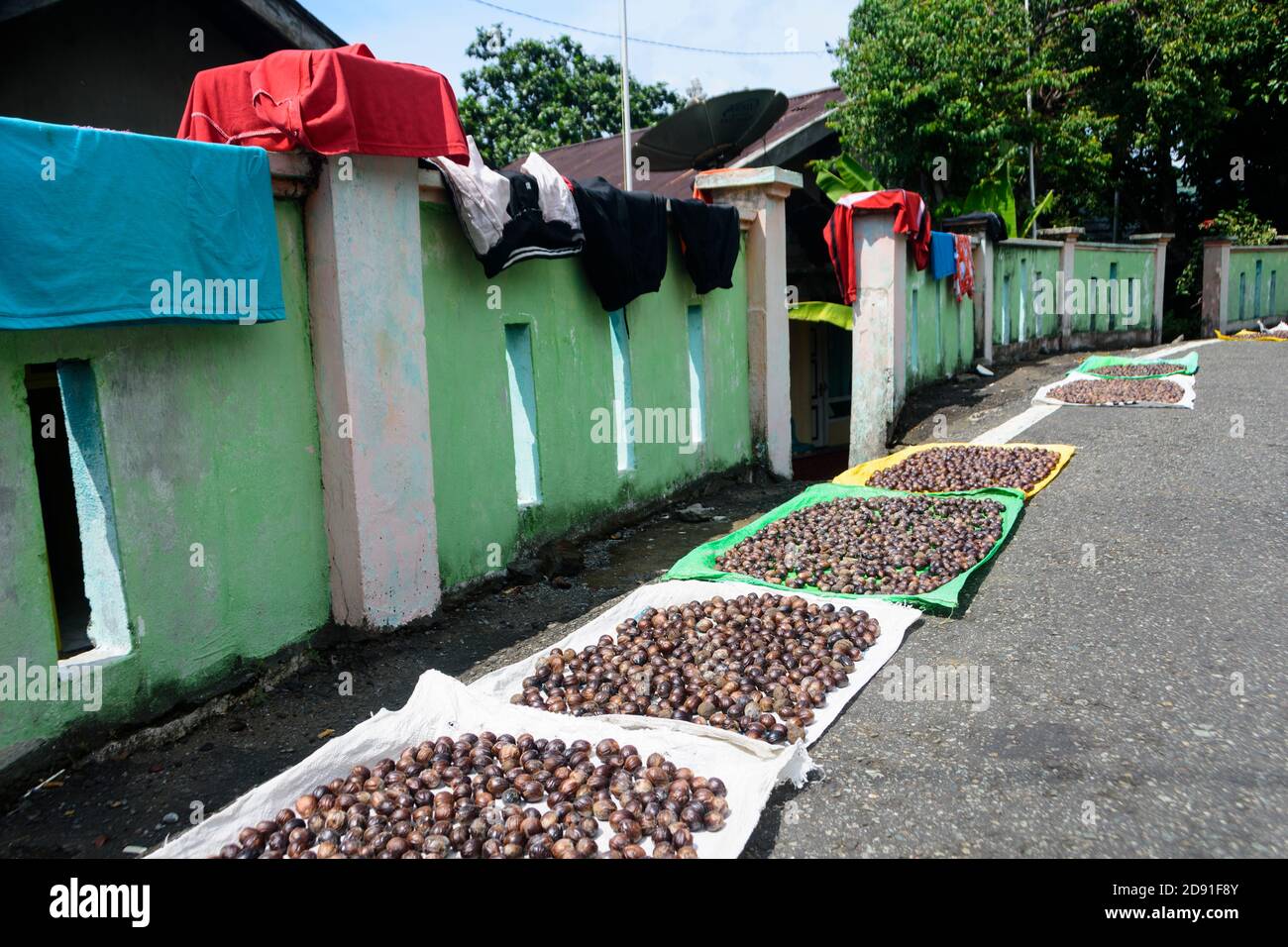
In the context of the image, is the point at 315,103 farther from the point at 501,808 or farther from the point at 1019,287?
the point at 1019,287

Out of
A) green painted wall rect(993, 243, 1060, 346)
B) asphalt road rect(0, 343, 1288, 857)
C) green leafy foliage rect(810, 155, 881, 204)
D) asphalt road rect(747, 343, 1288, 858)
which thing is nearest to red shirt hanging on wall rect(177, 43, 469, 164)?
asphalt road rect(0, 343, 1288, 857)

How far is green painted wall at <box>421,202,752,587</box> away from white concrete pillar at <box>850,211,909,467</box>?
3.24 metres

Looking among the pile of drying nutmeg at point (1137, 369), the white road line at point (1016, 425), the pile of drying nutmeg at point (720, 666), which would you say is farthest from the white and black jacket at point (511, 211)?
the pile of drying nutmeg at point (1137, 369)

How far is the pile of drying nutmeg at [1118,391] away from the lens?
39.5 feet

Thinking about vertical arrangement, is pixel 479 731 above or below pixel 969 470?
below

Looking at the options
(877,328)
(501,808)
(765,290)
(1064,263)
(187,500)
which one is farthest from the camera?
(1064,263)

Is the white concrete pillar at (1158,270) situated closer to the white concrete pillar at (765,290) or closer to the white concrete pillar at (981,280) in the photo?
the white concrete pillar at (981,280)

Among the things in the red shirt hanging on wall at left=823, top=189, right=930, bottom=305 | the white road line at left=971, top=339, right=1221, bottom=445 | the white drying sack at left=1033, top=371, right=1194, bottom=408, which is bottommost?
the white road line at left=971, top=339, right=1221, bottom=445

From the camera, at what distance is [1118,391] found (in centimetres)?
1269

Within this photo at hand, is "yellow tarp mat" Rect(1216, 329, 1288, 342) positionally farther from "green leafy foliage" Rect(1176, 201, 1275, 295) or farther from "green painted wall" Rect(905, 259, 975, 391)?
"green painted wall" Rect(905, 259, 975, 391)

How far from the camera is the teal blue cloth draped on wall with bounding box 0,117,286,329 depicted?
12.5 feet

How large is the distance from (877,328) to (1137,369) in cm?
460

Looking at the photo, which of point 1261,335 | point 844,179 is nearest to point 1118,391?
point 844,179
